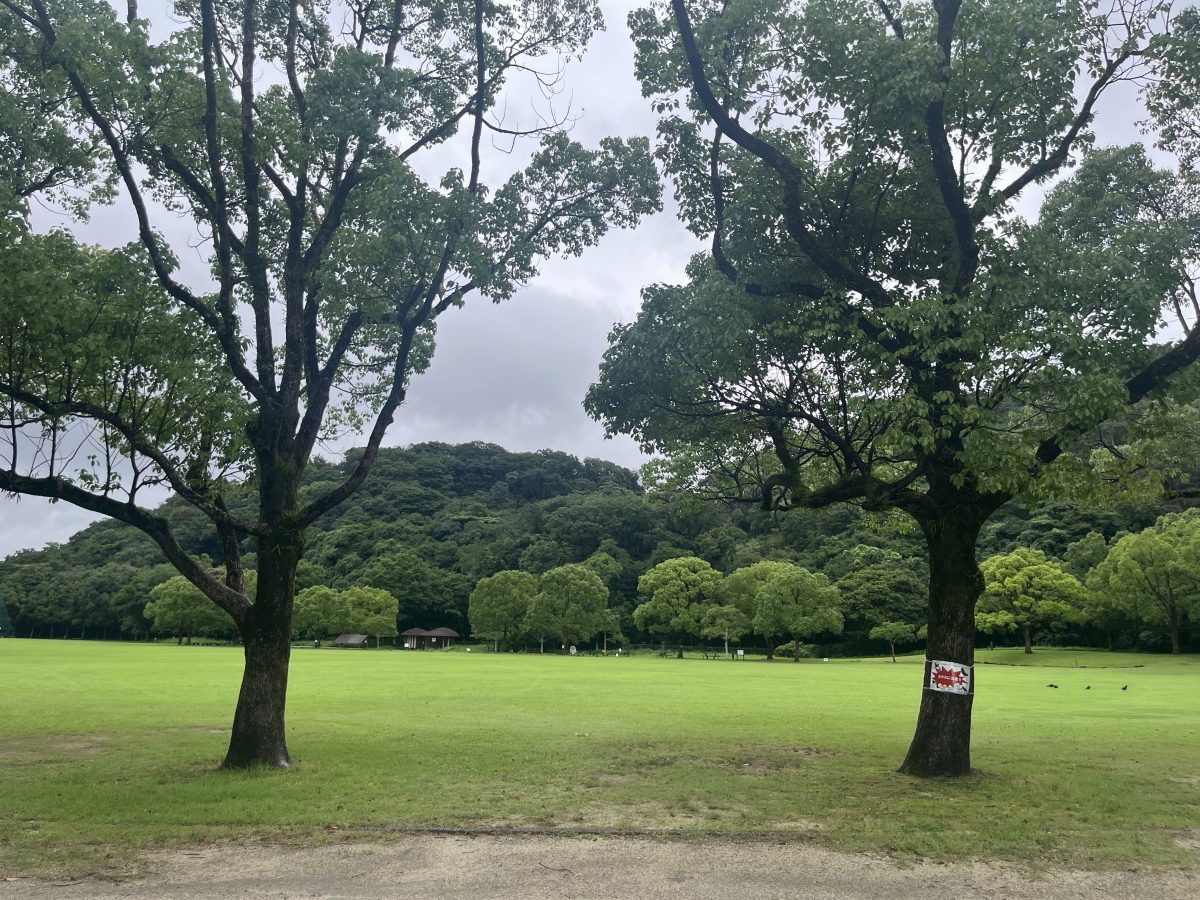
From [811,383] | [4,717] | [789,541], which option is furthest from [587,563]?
[811,383]

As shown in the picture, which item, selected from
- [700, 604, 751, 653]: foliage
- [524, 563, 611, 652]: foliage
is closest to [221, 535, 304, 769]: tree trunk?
[700, 604, 751, 653]: foliage

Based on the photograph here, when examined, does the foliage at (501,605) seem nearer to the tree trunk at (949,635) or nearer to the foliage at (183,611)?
the foliage at (183,611)

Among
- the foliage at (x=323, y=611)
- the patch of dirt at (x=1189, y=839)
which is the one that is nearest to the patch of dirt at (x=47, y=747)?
the patch of dirt at (x=1189, y=839)

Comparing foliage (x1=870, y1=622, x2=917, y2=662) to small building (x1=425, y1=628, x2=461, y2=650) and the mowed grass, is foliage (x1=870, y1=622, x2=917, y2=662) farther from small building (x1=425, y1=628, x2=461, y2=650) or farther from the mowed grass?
small building (x1=425, y1=628, x2=461, y2=650)

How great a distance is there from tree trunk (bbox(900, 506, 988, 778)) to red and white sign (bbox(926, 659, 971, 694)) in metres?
0.06

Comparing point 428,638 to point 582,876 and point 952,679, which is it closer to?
point 952,679

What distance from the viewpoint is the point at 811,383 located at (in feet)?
42.6

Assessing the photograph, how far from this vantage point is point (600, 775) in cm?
1205

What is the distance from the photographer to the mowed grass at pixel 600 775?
27.9ft

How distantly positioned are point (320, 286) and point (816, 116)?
7.85 meters

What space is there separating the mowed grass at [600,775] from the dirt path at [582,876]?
0.53 m

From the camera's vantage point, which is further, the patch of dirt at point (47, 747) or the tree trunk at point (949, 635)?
the patch of dirt at point (47, 747)

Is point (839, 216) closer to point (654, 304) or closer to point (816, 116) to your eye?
point (816, 116)

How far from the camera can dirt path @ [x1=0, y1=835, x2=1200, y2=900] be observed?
6570mm
